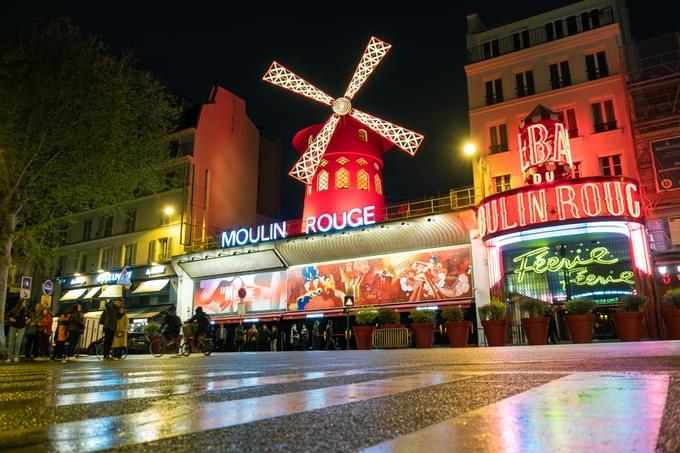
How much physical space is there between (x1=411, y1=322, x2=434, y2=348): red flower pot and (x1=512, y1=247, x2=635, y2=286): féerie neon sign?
5344 mm

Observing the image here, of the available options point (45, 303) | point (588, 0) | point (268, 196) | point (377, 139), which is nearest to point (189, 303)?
point (268, 196)

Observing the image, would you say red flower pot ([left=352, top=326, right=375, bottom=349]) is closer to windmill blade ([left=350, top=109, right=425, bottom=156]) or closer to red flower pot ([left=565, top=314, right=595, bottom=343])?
Answer: red flower pot ([left=565, top=314, right=595, bottom=343])

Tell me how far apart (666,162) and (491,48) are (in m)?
9.57

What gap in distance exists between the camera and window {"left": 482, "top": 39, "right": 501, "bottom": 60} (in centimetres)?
2461

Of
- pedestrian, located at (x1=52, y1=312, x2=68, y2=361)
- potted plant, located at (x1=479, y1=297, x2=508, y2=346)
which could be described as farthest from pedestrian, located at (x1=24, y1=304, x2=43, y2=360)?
potted plant, located at (x1=479, y1=297, x2=508, y2=346)

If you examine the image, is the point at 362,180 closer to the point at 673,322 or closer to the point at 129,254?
the point at 673,322

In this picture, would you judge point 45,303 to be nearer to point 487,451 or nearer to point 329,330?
point 329,330

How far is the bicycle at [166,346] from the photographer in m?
17.4

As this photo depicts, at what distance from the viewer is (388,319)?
18266 millimetres

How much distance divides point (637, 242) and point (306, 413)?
65.0 feet

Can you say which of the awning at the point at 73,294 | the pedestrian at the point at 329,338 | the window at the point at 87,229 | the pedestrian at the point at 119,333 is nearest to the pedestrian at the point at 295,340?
the pedestrian at the point at 329,338

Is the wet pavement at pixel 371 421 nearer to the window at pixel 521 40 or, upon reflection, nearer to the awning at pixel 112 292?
the window at pixel 521 40

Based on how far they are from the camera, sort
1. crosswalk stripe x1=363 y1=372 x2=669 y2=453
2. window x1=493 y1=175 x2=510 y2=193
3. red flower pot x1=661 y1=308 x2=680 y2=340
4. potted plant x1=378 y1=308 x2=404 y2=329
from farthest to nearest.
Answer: window x1=493 y1=175 x2=510 y2=193 → potted plant x1=378 y1=308 x2=404 y2=329 → red flower pot x1=661 y1=308 x2=680 y2=340 → crosswalk stripe x1=363 y1=372 x2=669 y2=453

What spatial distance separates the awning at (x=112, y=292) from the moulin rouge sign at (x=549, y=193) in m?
22.3
